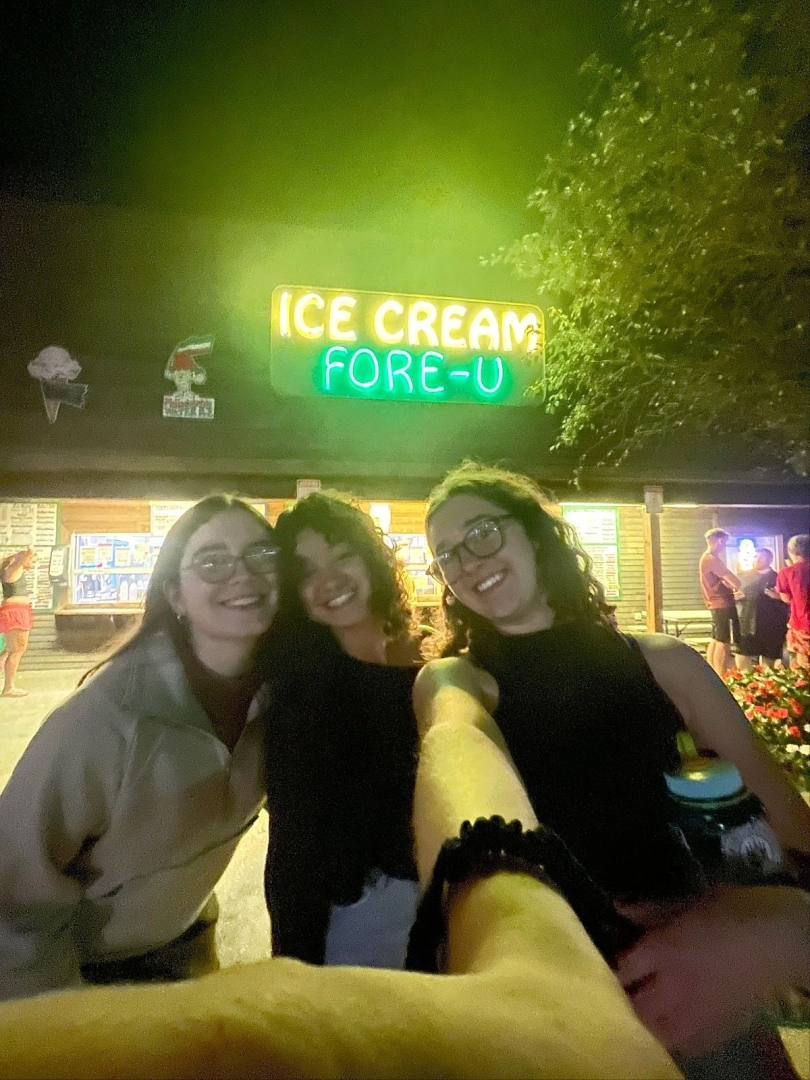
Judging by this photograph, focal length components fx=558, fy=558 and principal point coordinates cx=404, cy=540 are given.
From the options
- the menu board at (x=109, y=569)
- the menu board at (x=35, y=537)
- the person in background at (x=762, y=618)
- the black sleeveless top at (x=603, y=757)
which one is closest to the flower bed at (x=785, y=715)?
the person in background at (x=762, y=618)

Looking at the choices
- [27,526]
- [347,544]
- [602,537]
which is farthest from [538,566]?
[27,526]

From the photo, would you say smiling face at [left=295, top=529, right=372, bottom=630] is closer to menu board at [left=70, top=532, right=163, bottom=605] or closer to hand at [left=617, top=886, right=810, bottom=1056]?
hand at [left=617, top=886, right=810, bottom=1056]

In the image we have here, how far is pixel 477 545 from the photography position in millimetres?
2059

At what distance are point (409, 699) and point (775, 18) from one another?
238 inches

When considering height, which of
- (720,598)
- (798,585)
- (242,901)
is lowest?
(242,901)

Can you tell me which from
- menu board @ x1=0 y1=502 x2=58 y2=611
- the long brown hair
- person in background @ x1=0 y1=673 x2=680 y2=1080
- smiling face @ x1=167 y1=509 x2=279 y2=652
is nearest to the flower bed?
smiling face @ x1=167 y1=509 x2=279 y2=652

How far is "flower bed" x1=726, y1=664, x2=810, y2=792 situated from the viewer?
4.65m

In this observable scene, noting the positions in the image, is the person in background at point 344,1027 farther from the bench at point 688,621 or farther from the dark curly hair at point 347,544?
the bench at point 688,621

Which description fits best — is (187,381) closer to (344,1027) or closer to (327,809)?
(327,809)

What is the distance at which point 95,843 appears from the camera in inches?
65.9

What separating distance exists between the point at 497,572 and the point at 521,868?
3.80 ft

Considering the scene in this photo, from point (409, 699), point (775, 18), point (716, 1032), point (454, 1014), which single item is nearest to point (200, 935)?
point (409, 699)

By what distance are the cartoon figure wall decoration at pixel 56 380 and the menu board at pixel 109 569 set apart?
8.05 feet

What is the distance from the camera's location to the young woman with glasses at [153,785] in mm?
1539
